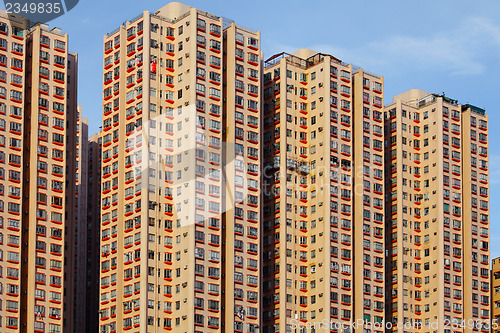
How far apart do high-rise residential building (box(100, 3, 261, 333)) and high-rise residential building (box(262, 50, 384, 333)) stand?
26.9 feet

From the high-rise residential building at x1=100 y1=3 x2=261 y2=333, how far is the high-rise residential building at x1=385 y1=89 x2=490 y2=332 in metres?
34.1

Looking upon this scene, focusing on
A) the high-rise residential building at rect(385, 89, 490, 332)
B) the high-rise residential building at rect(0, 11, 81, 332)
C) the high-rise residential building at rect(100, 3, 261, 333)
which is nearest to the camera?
the high-rise residential building at rect(0, 11, 81, 332)

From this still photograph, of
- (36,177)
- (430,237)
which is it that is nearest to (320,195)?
(430,237)

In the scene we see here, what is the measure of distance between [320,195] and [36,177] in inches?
1840

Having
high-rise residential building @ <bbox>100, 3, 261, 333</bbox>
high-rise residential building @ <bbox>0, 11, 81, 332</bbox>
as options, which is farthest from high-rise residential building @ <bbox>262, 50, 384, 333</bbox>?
high-rise residential building @ <bbox>0, 11, 81, 332</bbox>

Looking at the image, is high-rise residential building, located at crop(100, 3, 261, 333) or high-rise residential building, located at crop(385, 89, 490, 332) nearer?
high-rise residential building, located at crop(100, 3, 261, 333)

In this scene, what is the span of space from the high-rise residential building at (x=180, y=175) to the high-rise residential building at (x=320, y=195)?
8.21 meters

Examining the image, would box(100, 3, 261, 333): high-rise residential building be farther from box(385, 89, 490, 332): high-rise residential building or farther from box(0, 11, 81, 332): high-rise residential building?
box(385, 89, 490, 332): high-rise residential building

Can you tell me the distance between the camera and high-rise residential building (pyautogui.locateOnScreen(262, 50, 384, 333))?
175 meters

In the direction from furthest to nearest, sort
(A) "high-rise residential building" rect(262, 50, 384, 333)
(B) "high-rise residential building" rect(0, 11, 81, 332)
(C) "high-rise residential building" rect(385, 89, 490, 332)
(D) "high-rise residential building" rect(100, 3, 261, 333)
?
(C) "high-rise residential building" rect(385, 89, 490, 332)
(A) "high-rise residential building" rect(262, 50, 384, 333)
(D) "high-rise residential building" rect(100, 3, 261, 333)
(B) "high-rise residential building" rect(0, 11, 81, 332)

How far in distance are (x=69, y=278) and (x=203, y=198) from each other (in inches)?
915

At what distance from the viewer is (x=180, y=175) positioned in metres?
162

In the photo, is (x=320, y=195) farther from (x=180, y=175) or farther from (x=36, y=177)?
(x=36, y=177)

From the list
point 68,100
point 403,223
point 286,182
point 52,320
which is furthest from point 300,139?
point 52,320
